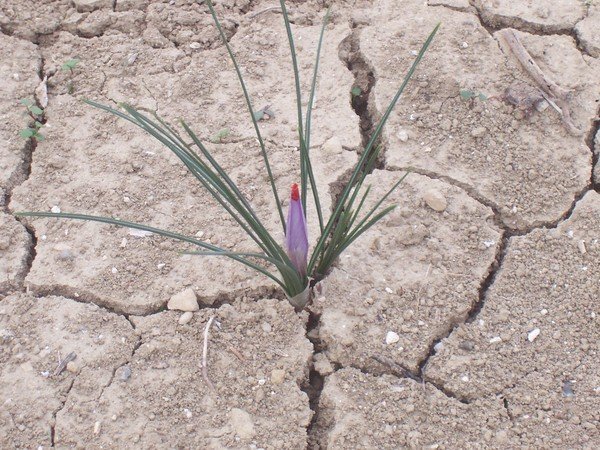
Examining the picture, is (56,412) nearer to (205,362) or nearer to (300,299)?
(205,362)

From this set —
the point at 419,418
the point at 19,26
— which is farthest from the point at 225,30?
the point at 419,418

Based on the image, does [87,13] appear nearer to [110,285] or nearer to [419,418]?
[110,285]

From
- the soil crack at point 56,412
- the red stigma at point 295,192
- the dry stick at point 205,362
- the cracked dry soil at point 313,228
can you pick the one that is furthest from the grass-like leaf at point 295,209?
the soil crack at point 56,412

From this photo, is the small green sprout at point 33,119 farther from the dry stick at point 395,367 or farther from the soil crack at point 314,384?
the dry stick at point 395,367

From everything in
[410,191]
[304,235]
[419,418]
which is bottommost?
[419,418]

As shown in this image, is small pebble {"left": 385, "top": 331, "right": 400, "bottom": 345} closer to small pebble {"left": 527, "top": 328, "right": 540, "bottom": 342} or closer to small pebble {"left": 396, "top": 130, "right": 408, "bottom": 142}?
small pebble {"left": 527, "top": 328, "right": 540, "bottom": 342}

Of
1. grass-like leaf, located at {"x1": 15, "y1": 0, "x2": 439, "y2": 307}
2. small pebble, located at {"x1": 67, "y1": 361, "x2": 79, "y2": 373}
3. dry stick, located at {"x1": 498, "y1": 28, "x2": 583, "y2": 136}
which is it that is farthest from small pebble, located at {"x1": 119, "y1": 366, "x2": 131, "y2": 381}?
dry stick, located at {"x1": 498, "y1": 28, "x2": 583, "y2": 136}
